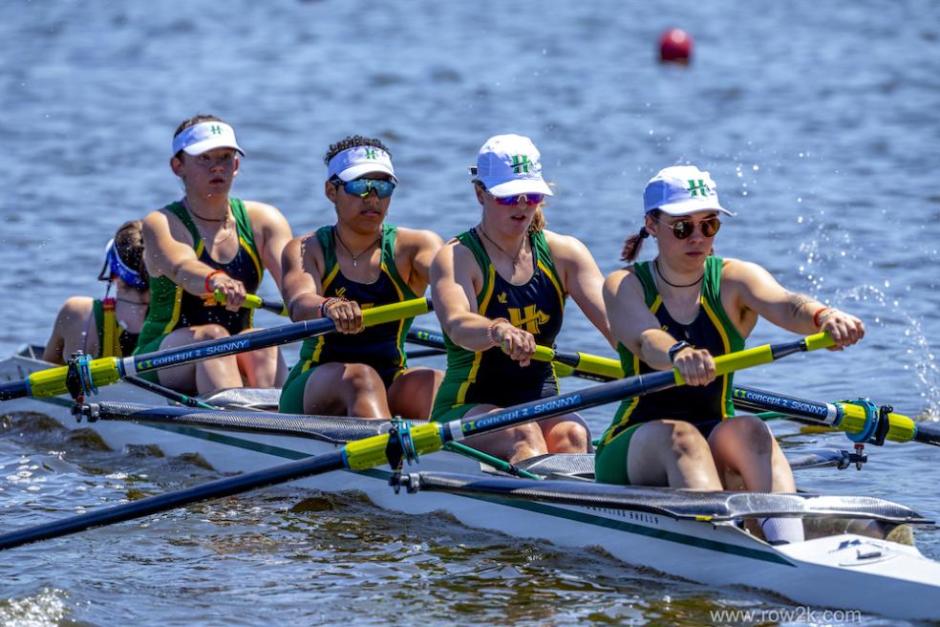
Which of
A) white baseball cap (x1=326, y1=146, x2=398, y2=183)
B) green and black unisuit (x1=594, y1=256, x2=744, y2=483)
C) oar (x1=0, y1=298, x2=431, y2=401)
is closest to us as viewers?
green and black unisuit (x1=594, y1=256, x2=744, y2=483)

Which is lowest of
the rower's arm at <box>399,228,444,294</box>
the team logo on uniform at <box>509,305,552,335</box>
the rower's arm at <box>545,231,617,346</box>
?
the team logo on uniform at <box>509,305,552,335</box>

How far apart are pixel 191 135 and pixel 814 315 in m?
3.97

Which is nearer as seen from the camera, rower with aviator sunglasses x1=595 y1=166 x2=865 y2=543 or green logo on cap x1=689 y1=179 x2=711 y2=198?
rower with aviator sunglasses x1=595 y1=166 x2=865 y2=543

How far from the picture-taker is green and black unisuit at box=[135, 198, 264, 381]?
873 centimetres

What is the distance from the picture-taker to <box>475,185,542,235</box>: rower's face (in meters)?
7.08

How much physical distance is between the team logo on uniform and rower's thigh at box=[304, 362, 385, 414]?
40.3 inches

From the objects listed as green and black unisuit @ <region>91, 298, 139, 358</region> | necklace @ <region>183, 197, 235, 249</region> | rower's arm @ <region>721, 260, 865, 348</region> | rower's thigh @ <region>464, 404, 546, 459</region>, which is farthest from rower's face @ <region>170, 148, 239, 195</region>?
rower's arm @ <region>721, 260, 865, 348</region>

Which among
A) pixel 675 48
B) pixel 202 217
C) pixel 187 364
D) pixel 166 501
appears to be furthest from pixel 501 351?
pixel 675 48

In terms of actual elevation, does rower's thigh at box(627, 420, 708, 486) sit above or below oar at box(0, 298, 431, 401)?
below

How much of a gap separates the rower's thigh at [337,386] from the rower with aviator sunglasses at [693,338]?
5.71 ft

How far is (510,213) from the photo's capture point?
7094 mm

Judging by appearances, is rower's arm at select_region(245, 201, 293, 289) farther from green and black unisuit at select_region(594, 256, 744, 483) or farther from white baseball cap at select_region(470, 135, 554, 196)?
green and black unisuit at select_region(594, 256, 744, 483)

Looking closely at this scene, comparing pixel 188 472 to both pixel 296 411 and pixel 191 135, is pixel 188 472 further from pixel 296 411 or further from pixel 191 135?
pixel 191 135

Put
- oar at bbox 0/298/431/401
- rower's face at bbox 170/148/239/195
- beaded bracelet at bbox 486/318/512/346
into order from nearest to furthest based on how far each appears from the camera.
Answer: beaded bracelet at bbox 486/318/512/346
oar at bbox 0/298/431/401
rower's face at bbox 170/148/239/195
